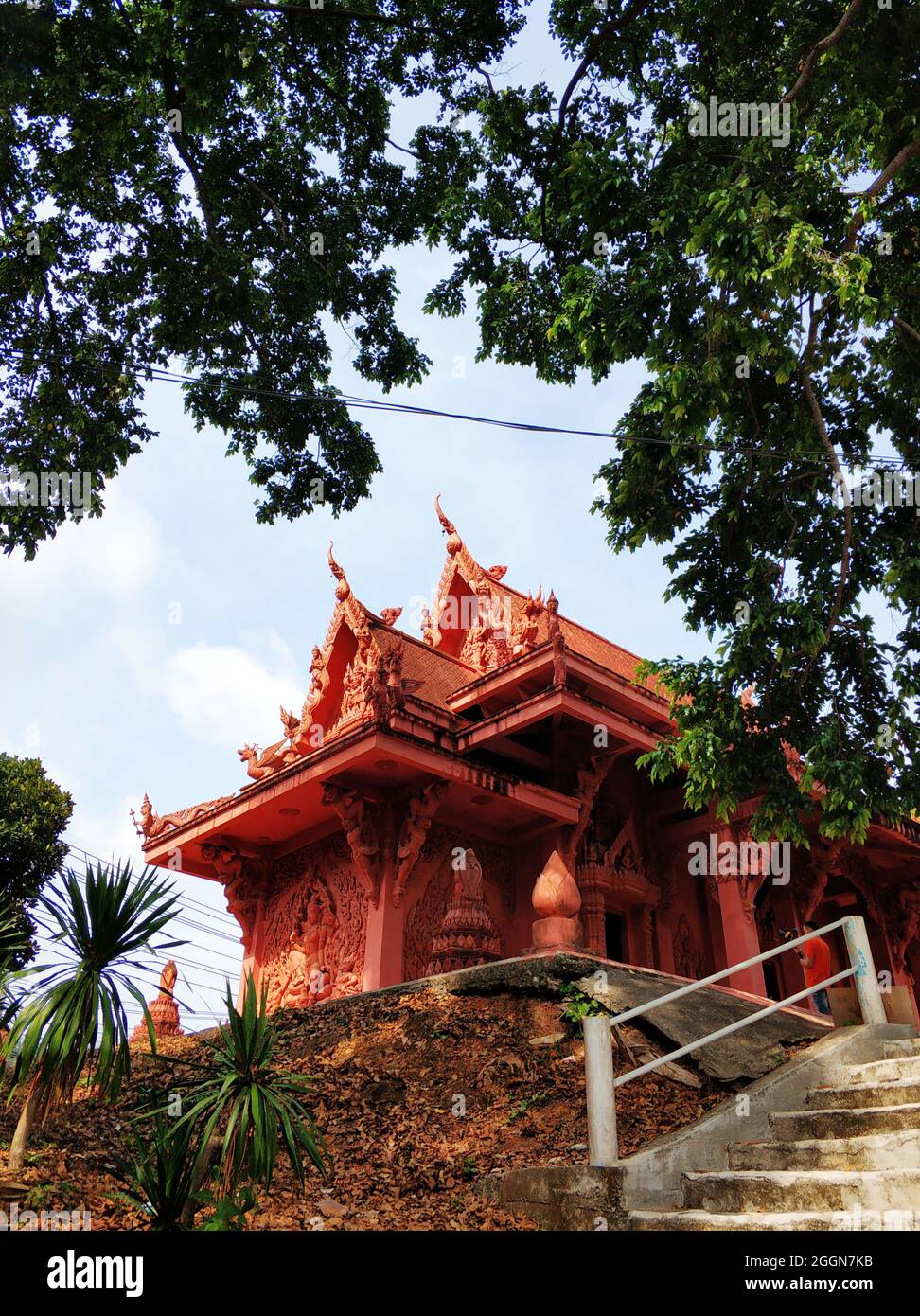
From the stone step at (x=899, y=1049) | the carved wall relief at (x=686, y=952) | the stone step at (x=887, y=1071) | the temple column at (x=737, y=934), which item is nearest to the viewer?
the stone step at (x=887, y=1071)

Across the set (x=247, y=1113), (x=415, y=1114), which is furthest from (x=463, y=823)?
(x=247, y=1113)

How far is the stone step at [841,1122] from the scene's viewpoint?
473 centimetres

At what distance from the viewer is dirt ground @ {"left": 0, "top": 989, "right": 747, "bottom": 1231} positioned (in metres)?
4.86

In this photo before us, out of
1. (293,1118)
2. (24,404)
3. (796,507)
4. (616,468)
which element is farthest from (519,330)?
(293,1118)

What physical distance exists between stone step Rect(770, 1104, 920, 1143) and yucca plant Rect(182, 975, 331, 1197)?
2.53 m

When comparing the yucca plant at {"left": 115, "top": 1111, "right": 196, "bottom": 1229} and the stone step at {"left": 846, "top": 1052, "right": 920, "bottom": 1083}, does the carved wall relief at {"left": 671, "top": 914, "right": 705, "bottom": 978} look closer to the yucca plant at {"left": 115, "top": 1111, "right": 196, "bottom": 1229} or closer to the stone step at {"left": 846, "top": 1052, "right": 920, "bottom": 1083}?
the stone step at {"left": 846, "top": 1052, "right": 920, "bottom": 1083}

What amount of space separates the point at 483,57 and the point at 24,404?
5.18 meters

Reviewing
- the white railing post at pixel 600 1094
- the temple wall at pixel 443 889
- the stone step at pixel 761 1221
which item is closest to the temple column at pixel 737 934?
the temple wall at pixel 443 889

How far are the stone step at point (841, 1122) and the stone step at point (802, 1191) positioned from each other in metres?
0.37

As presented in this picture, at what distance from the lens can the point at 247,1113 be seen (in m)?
4.41

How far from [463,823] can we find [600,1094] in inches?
303

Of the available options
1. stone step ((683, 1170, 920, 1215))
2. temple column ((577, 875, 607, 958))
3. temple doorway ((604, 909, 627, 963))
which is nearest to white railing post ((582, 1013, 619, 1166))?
stone step ((683, 1170, 920, 1215))
